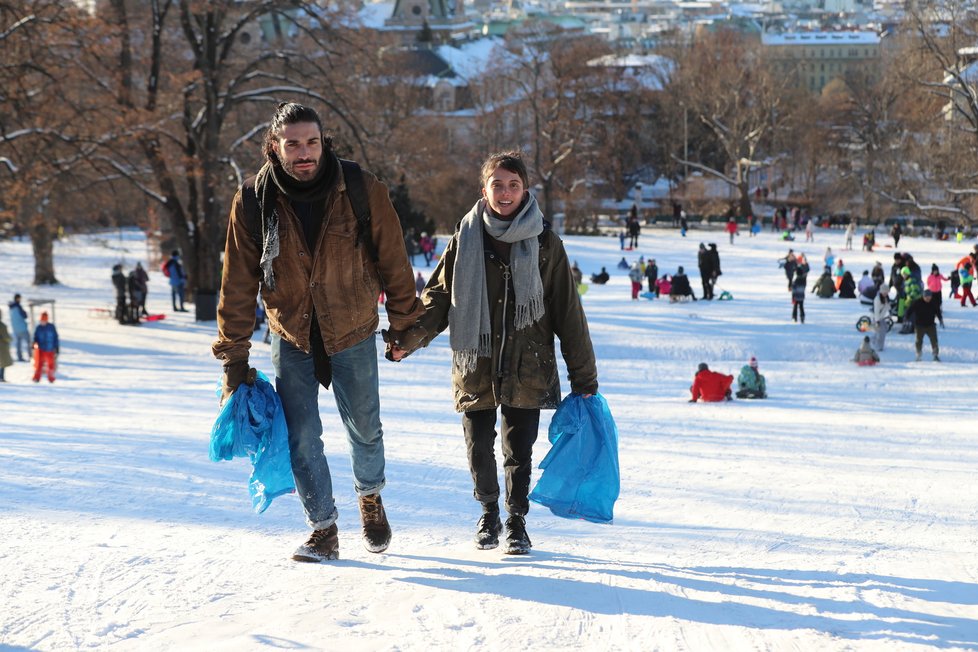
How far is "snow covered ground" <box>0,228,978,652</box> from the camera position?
386 centimetres

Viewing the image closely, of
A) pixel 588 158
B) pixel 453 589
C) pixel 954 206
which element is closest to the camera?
pixel 453 589

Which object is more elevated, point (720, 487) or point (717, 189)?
point (717, 189)

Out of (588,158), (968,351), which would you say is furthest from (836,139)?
(968,351)

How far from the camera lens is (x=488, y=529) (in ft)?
16.1

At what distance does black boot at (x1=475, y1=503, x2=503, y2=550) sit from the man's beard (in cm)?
155

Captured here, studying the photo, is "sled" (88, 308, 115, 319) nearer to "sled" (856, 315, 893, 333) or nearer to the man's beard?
"sled" (856, 315, 893, 333)

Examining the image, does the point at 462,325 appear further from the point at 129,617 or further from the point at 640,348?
the point at 640,348

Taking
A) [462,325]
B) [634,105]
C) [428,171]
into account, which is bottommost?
[462,325]

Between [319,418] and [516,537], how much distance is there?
952 millimetres

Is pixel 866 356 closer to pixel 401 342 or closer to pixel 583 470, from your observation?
pixel 583 470

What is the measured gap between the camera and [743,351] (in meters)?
20.6

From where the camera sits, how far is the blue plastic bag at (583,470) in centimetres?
487

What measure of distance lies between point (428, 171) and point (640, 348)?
29399 millimetres

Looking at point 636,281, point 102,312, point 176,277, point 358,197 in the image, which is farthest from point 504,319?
point 102,312
